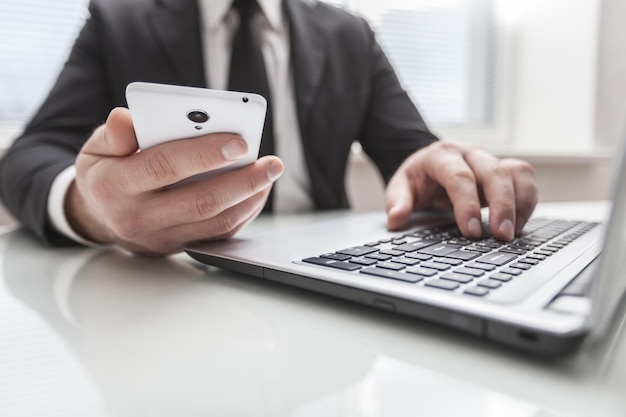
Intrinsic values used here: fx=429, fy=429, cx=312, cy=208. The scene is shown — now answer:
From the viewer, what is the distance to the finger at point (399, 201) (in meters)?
0.43

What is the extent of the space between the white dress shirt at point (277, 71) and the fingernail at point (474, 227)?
0.50m

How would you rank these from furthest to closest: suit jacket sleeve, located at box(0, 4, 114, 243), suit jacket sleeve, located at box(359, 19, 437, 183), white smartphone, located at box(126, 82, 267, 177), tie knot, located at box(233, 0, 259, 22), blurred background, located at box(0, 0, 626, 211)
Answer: blurred background, located at box(0, 0, 626, 211), suit jacket sleeve, located at box(359, 19, 437, 183), tie knot, located at box(233, 0, 259, 22), suit jacket sleeve, located at box(0, 4, 114, 243), white smartphone, located at box(126, 82, 267, 177)

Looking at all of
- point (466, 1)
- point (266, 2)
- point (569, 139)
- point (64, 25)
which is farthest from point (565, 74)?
point (64, 25)

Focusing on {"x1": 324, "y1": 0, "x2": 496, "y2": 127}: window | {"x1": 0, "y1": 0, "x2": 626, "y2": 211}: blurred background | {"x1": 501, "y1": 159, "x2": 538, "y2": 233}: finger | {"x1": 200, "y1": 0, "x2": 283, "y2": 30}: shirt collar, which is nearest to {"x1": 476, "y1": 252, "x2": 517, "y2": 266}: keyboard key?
{"x1": 501, "y1": 159, "x2": 538, "y2": 233}: finger

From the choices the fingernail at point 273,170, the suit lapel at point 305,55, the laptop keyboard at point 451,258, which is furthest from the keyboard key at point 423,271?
the suit lapel at point 305,55

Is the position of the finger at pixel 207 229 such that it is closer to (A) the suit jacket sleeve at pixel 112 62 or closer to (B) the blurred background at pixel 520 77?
(A) the suit jacket sleeve at pixel 112 62

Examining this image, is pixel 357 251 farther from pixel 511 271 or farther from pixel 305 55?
pixel 305 55

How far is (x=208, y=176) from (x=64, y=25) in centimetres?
93

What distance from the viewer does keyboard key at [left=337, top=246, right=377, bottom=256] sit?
29 cm

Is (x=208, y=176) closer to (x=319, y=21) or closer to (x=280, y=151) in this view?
(x=280, y=151)

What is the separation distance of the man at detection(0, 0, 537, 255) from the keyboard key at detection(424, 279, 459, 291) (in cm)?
15

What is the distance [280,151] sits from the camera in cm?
85

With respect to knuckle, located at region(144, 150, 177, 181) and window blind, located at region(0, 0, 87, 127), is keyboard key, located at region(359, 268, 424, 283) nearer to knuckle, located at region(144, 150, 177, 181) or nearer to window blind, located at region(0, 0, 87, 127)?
knuckle, located at region(144, 150, 177, 181)

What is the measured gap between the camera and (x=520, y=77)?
158cm
